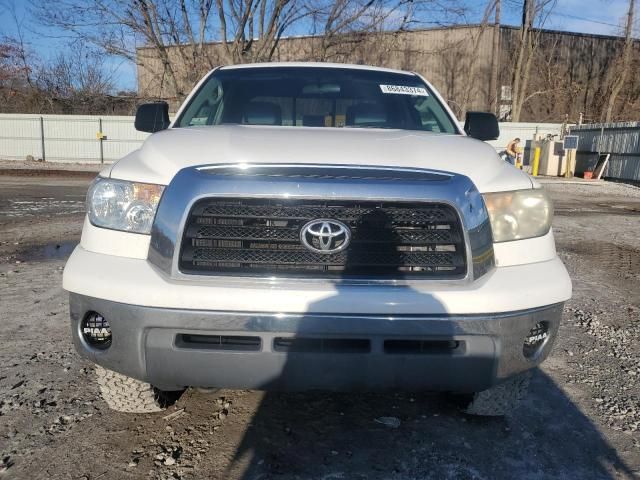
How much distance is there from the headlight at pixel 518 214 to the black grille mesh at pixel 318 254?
Result: 28cm

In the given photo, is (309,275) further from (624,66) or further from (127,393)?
(624,66)

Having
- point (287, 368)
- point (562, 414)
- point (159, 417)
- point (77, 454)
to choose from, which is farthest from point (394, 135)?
point (77, 454)

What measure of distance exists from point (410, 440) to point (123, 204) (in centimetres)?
→ 180

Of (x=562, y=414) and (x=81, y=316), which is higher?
(x=81, y=316)

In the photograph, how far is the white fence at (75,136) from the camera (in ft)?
86.6

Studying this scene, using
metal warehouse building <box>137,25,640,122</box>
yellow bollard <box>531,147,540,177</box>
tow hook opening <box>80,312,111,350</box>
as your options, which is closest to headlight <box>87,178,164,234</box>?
tow hook opening <box>80,312,111,350</box>

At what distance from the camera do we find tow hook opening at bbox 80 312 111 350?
2320mm

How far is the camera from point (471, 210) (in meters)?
2.29

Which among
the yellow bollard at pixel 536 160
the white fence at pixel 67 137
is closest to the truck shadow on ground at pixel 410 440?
the yellow bollard at pixel 536 160

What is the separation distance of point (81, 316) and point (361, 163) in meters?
1.38

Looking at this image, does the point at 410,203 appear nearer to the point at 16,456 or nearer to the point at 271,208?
the point at 271,208

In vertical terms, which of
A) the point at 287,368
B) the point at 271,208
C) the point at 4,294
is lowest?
the point at 4,294

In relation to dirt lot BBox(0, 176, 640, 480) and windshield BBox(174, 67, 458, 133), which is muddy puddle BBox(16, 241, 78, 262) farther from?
windshield BBox(174, 67, 458, 133)

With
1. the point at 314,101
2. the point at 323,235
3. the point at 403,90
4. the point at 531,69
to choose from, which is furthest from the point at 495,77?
the point at 323,235
